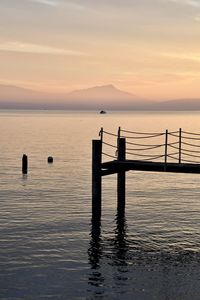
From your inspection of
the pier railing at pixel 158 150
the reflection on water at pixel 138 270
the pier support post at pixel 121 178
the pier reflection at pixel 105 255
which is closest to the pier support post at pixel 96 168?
the pier railing at pixel 158 150

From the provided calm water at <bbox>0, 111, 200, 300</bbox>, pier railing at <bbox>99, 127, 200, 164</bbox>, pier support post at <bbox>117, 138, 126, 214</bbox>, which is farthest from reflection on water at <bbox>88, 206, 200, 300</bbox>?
pier railing at <bbox>99, 127, 200, 164</bbox>

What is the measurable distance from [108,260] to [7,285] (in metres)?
4.44

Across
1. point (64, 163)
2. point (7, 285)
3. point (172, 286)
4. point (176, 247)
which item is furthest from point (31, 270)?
point (64, 163)

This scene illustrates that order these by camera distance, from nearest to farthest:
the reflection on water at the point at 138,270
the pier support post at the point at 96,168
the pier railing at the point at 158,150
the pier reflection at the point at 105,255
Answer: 1. the reflection on water at the point at 138,270
2. the pier reflection at the point at 105,255
3. the pier support post at the point at 96,168
4. the pier railing at the point at 158,150

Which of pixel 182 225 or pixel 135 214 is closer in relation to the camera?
pixel 182 225

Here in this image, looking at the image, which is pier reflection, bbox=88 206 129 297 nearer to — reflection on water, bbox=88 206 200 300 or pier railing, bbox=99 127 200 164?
reflection on water, bbox=88 206 200 300

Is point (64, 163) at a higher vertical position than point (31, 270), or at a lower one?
higher

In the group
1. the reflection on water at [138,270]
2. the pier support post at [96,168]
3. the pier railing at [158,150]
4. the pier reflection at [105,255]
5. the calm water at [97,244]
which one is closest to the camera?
the reflection on water at [138,270]

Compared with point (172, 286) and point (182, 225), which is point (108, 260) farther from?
point (182, 225)

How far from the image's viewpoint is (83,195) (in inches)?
1284

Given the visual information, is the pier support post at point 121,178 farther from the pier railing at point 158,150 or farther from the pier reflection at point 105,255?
the pier reflection at point 105,255

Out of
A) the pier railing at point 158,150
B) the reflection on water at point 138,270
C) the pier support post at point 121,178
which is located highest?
the pier railing at point 158,150

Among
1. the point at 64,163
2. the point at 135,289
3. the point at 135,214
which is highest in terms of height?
the point at 64,163

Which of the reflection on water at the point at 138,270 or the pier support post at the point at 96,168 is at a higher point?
A: the pier support post at the point at 96,168
